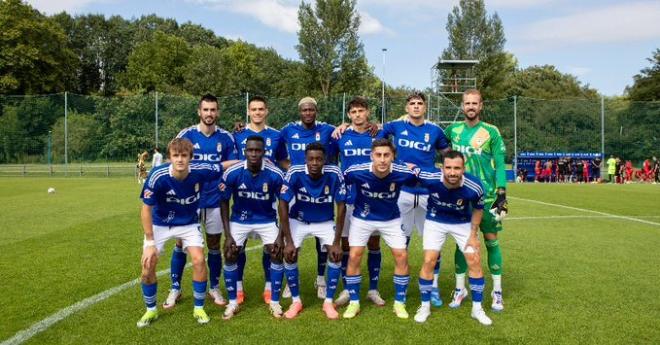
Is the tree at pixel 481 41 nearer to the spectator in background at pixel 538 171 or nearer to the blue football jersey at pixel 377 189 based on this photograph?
the spectator in background at pixel 538 171

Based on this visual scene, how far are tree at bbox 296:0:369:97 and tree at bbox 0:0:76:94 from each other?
25.1 m

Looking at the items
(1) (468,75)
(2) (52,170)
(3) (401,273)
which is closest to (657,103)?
(1) (468,75)

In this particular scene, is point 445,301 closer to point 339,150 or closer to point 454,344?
point 454,344

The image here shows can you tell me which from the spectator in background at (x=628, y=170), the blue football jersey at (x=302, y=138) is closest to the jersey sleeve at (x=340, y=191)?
the blue football jersey at (x=302, y=138)

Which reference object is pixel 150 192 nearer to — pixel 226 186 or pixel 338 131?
pixel 226 186

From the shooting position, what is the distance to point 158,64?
5878 cm

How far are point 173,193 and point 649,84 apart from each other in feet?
169

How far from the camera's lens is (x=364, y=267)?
695 cm

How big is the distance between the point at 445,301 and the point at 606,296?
177 cm

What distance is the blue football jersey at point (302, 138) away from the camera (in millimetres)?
5738

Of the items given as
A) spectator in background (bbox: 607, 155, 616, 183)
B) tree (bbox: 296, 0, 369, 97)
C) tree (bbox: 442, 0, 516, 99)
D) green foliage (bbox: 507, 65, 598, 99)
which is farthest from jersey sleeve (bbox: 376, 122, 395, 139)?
green foliage (bbox: 507, 65, 598, 99)

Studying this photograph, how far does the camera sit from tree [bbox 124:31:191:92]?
59.1 meters

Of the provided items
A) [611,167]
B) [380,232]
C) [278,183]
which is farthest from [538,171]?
[278,183]

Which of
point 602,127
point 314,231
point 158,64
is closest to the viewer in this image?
point 314,231
